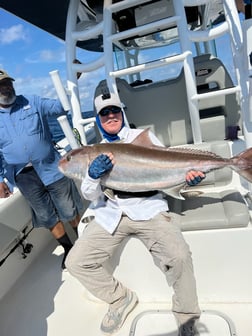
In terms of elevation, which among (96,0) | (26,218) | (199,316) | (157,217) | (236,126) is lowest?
(199,316)

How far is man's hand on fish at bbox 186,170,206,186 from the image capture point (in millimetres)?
1879

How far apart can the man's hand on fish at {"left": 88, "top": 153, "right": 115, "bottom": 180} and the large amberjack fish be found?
0.19ft

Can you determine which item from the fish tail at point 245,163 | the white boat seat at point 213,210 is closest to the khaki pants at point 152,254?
the white boat seat at point 213,210

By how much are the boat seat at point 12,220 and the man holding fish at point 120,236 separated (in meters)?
1.11

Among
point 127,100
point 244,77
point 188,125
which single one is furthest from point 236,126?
point 127,100

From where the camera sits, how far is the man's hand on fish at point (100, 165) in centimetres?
188

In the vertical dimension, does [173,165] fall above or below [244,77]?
below

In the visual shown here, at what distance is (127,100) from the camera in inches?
144

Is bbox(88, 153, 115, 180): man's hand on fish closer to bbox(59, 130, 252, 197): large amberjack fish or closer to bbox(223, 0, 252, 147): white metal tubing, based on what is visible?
bbox(59, 130, 252, 197): large amberjack fish

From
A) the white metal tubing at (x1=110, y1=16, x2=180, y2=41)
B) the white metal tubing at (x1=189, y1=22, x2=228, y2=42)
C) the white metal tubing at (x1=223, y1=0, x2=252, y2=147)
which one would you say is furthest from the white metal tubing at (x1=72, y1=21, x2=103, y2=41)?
the white metal tubing at (x1=223, y1=0, x2=252, y2=147)

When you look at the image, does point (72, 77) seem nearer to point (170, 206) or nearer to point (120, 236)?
point (170, 206)

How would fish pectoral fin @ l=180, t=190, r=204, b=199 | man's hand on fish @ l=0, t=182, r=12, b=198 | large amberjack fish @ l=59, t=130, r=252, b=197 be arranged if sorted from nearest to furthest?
large amberjack fish @ l=59, t=130, r=252, b=197 → fish pectoral fin @ l=180, t=190, r=204, b=199 → man's hand on fish @ l=0, t=182, r=12, b=198

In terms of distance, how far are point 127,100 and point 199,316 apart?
2521mm

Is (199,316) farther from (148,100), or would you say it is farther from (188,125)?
(148,100)
